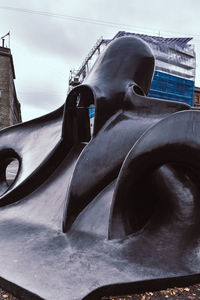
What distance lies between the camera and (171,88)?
29250 mm

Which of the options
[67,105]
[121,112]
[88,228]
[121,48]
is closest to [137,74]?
[121,48]

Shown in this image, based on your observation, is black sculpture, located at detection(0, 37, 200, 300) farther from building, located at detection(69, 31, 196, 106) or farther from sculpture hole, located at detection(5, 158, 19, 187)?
building, located at detection(69, 31, 196, 106)

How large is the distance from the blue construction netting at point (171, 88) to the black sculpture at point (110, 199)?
24.6 metres

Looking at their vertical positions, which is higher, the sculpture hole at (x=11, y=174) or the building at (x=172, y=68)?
the building at (x=172, y=68)

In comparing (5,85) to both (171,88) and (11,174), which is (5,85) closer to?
(171,88)

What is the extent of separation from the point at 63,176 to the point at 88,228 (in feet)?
3.41

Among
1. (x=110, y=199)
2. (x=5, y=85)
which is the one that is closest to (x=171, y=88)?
(x=5, y=85)

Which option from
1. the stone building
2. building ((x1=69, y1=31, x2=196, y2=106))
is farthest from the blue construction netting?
the stone building

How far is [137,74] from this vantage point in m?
3.80

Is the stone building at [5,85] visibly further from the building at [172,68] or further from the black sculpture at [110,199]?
the black sculpture at [110,199]

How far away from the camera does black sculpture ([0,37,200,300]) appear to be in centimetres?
183

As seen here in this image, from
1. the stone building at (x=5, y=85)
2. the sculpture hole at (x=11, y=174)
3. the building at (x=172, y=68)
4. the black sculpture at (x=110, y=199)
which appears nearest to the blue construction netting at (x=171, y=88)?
the building at (x=172, y=68)

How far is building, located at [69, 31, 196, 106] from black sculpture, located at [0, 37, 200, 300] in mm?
24704

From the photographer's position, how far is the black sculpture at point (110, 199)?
6.00 ft
